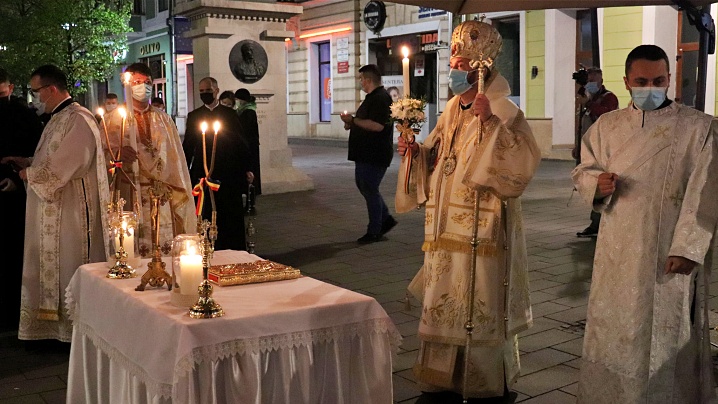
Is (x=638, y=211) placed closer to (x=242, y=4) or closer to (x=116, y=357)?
(x=116, y=357)

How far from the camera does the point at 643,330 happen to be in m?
3.97

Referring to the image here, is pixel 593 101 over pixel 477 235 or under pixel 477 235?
over

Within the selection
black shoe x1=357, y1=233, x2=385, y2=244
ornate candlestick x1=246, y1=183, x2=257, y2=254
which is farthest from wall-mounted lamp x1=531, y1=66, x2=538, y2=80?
black shoe x1=357, y1=233, x2=385, y2=244

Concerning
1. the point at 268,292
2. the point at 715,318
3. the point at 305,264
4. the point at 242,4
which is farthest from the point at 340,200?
the point at 268,292

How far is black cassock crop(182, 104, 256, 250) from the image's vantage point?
26.1 feet

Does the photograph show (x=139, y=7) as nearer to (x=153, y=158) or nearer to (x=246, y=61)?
(x=246, y=61)

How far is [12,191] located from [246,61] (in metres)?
7.73

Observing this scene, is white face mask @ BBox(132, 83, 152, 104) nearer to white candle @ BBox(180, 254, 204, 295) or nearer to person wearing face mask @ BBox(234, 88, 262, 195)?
white candle @ BBox(180, 254, 204, 295)

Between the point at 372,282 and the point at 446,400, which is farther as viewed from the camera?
the point at 372,282

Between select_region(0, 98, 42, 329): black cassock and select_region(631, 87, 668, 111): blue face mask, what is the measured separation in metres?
4.72

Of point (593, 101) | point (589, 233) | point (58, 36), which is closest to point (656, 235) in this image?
point (593, 101)

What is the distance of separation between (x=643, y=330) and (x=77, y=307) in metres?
2.79

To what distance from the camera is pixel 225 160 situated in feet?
26.3

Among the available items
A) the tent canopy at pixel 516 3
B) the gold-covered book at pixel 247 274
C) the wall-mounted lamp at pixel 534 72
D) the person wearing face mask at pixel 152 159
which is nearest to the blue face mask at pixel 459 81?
the tent canopy at pixel 516 3
